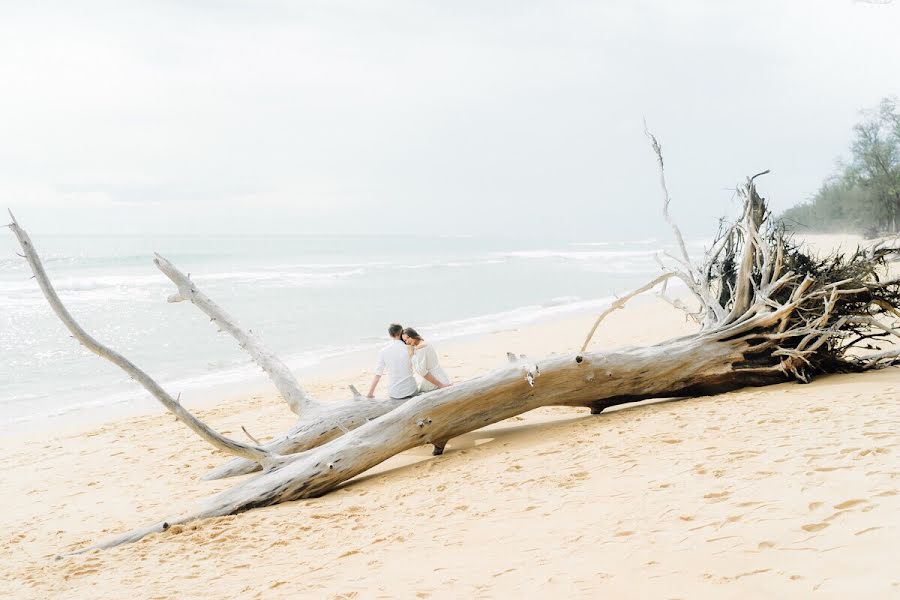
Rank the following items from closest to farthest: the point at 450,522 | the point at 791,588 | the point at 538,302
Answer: the point at 791,588, the point at 450,522, the point at 538,302

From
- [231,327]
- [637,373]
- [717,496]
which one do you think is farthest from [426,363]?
[717,496]

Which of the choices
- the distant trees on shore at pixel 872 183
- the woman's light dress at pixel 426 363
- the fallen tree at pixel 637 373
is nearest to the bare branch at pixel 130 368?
the fallen tree at pixel 637 373

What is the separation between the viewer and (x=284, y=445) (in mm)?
6758

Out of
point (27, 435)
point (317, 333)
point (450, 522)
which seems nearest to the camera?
point (450, 522)

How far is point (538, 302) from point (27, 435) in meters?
16.2

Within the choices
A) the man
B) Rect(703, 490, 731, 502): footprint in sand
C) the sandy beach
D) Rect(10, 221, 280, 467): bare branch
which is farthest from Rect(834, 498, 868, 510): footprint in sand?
the man

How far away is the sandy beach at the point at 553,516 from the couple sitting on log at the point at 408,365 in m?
0.63

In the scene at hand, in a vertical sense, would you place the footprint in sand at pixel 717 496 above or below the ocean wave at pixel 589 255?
below

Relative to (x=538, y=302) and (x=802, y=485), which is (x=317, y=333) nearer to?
(x=538, y=302)

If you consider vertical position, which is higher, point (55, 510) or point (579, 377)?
point (579, 377)

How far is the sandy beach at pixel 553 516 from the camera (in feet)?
10.2

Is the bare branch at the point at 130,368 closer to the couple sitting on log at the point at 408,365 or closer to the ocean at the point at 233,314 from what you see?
the couple sitting on log at the point at 408,365

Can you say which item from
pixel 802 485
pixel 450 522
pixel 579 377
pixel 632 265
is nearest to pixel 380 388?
pixel 579 377

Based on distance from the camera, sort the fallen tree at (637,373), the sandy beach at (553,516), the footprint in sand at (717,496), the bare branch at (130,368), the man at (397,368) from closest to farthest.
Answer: the sandy beach at (553,516), the footprint in sand at (717,496), the bare branch at (130,368), the fallen tree at (637,373), the man at (397,368)
